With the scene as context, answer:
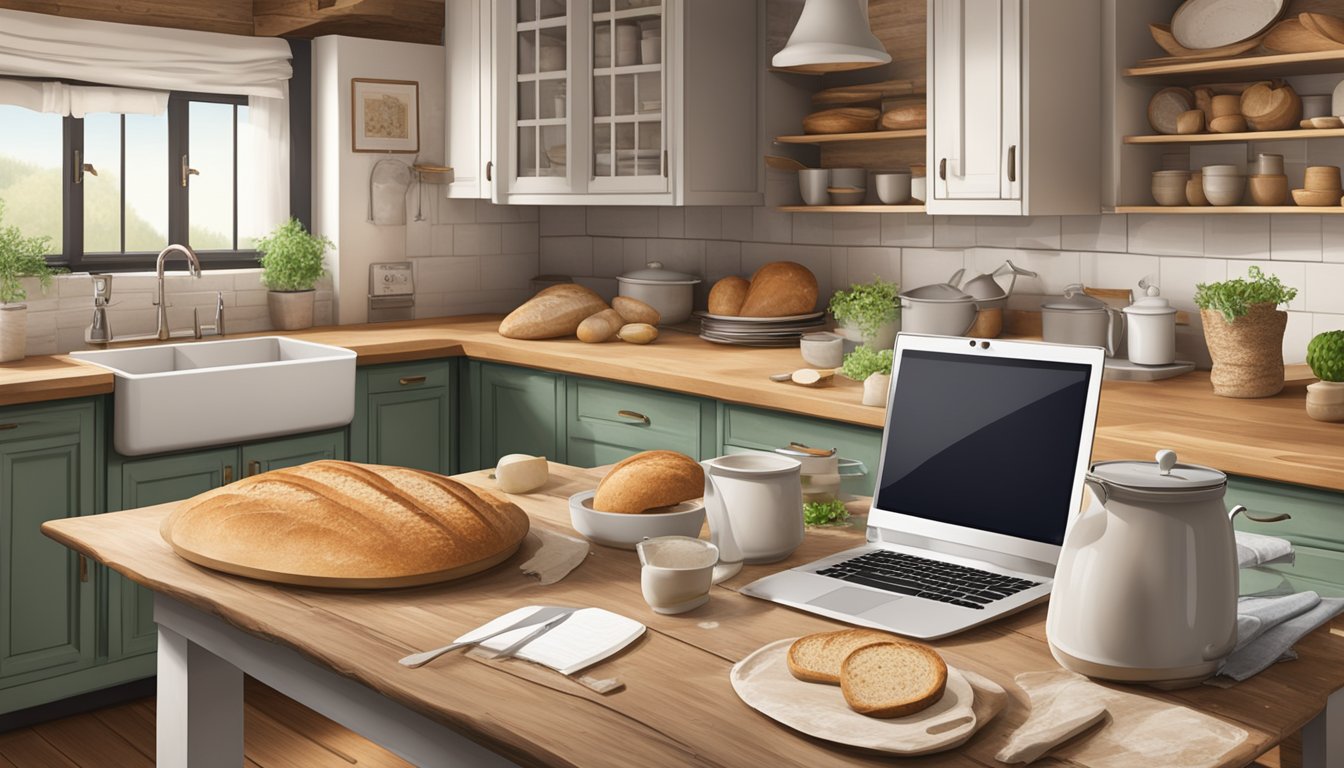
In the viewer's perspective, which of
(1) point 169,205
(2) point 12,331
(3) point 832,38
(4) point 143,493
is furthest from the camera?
(1) point 169,205

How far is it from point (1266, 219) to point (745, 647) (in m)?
2.62

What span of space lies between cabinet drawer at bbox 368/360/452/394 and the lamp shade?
1.96 m

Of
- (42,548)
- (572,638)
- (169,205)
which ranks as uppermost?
(169,205)

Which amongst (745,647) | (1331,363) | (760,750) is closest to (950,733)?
(760,750)

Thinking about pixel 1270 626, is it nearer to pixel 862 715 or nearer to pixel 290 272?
pixel 862 715

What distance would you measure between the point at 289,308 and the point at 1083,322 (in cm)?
292

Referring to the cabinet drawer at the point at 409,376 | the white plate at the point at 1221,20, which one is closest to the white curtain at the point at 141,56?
the cabinet drawer at the point at 409,376

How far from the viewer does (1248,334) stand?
3.12m

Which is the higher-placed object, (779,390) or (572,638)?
(779,390)

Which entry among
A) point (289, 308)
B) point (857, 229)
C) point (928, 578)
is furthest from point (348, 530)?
point (289, 308)

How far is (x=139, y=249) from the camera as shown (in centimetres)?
468

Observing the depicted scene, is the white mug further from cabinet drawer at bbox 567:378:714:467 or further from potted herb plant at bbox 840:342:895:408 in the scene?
cabinet drawer at bbox 567:378:714:467

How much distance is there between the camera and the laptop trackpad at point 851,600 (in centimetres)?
158

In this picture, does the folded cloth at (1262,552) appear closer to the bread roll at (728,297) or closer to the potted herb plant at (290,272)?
the bread roll at (728,297)
